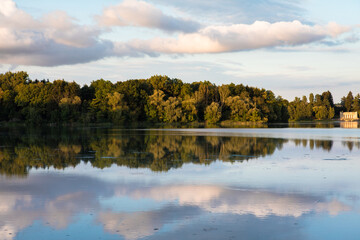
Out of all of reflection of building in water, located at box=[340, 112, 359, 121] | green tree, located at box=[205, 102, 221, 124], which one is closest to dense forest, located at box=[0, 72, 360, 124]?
green tree, located at box=[205, 102, 221, 124]

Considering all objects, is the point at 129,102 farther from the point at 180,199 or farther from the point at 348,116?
the point at 348,116

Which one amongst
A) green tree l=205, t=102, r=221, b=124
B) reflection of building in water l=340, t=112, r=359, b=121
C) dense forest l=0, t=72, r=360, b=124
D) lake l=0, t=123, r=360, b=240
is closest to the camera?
lake l=0, t=123, r=360, b=240

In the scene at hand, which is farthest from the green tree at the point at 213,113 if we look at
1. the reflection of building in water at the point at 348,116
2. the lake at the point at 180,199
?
the reflection of building in water at the point at 348,116

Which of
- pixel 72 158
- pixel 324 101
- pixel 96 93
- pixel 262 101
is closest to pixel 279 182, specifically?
pixel 72 158

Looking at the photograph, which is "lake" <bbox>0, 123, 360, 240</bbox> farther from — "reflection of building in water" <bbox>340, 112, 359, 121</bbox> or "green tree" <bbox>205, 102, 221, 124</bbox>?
"reflection of building in water" <bbox>340, 112, 359, 121</bbox>

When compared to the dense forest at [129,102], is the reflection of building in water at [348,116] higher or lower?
lower

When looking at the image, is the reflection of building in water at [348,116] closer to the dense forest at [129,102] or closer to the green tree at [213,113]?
the dense forest at [129,102]

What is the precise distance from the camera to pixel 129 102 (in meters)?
89.8

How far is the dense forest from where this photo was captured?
A: 8231 cm

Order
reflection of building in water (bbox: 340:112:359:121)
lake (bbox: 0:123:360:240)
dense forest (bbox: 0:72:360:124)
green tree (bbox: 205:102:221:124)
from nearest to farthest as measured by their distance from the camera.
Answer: lake (bbox: 0:123:360:240) → dense forest (bbox: 0:72:360:124) → green tree (bbox: 205:102:221:124) → reflection of building in water (bbox: 340:112:359:121)

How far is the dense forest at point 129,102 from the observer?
3241 inches

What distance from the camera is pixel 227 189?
435 inches

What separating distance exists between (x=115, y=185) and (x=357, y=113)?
179 m

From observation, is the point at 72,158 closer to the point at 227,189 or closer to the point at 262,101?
the point at 227,189
